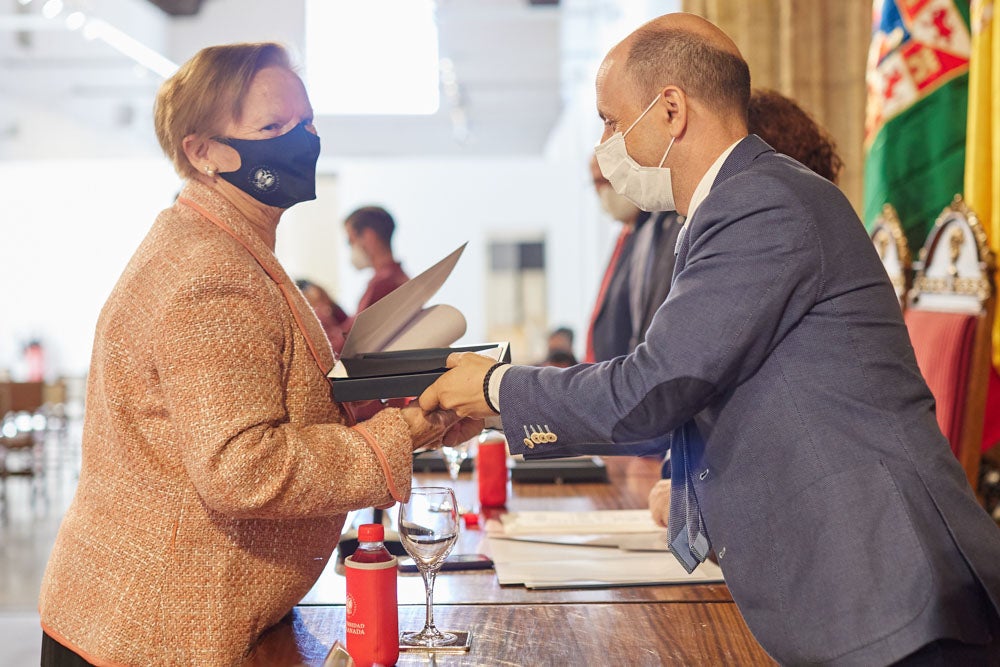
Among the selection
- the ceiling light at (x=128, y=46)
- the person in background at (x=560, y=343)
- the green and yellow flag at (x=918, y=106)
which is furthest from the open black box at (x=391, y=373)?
the ceiling light at (x=128, y=46)

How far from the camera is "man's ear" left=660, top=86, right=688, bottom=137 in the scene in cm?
135

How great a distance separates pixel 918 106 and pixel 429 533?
8.50ft

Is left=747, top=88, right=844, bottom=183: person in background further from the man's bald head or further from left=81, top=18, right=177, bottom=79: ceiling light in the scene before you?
left=81, top=18, right=177, bottom=79: ceiling light

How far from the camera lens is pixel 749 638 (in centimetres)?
134

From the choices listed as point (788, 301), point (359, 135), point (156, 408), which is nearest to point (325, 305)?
point (156, 408)

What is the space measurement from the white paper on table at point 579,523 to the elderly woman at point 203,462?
59 centimetres

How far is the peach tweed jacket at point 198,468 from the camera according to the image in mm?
1190

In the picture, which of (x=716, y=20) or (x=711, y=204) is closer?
(x=711, y=204)

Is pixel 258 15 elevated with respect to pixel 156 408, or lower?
elevated

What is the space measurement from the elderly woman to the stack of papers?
38cm

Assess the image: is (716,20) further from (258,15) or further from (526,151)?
(526,151)

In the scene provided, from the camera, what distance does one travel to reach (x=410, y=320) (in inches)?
60.3

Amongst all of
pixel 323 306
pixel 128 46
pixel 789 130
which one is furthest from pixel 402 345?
pixel 128 46

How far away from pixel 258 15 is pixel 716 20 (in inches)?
369
